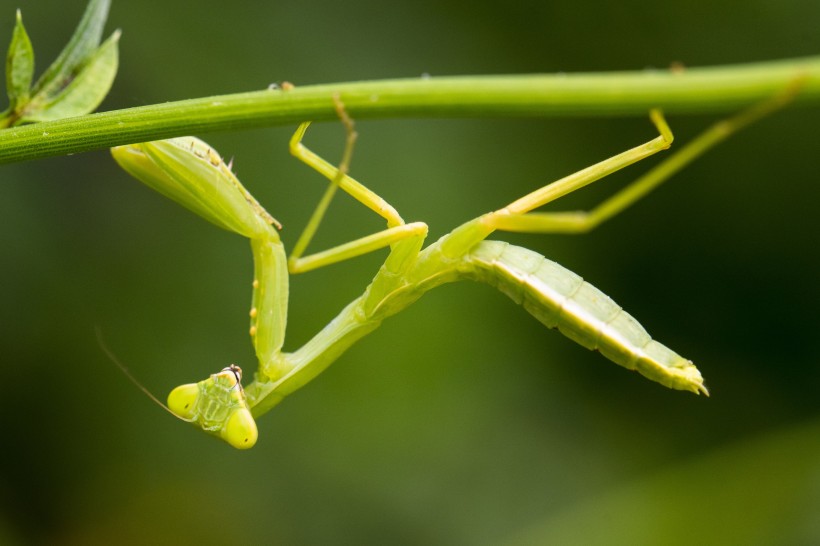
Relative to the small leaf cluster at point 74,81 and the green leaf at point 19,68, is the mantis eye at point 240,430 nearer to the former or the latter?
the small leaf cluster at point 74,81

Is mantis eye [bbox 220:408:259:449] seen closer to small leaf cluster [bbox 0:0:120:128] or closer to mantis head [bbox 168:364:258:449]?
mantis head [bbox 168:364:258:449]

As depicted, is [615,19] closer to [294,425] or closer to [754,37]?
[754,37]

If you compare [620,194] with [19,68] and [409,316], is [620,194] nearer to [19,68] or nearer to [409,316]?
[19,68]

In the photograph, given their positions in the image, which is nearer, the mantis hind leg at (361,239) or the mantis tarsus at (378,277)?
the mantis tarsus at (378,277)

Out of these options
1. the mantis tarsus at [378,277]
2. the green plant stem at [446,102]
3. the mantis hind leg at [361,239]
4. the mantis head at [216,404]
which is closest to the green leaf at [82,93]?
the mantis tarsus at [378,277]

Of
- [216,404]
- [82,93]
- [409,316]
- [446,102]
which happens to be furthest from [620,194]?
[409,316]

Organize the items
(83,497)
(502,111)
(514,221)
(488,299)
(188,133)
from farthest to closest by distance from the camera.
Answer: (488,299) → (83,497) → (514,221) → (188,133) → (502,111)

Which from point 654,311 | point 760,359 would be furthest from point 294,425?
point 760,359
